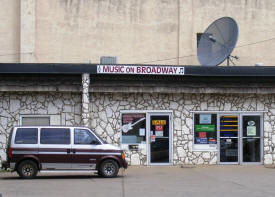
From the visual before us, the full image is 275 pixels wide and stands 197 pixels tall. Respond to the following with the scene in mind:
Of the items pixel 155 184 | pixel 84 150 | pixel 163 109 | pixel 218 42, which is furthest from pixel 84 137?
pixel 218 42

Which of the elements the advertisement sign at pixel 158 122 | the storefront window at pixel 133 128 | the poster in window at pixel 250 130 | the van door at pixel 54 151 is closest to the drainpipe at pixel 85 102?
the storefront window at pixel 133 128

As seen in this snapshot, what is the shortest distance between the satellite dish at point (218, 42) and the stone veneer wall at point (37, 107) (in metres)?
6.30

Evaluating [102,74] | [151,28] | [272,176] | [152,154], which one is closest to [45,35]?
[151,28]

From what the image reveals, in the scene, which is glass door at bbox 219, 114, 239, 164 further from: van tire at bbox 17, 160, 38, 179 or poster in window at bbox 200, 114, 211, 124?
van tire at bbox 17, 160, 38, 179

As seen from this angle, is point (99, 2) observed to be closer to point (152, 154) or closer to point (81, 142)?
point (152, 154)

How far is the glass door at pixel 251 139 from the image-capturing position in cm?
2236

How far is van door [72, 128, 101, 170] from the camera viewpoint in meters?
17.4

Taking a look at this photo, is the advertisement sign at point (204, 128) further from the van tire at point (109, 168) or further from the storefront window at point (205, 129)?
the van tire at point (109, 168)

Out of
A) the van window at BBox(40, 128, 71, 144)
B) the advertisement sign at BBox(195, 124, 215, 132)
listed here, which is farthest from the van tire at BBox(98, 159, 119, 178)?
the advertisement sign at BBox(195, 124, 215, 132)

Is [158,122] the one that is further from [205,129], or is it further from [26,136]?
[26,136]

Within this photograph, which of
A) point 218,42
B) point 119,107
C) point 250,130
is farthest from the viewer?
point 218,42

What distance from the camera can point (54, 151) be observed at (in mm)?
17312

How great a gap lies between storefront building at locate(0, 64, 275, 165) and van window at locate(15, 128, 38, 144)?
3.86 meters

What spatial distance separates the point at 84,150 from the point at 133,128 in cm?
488
